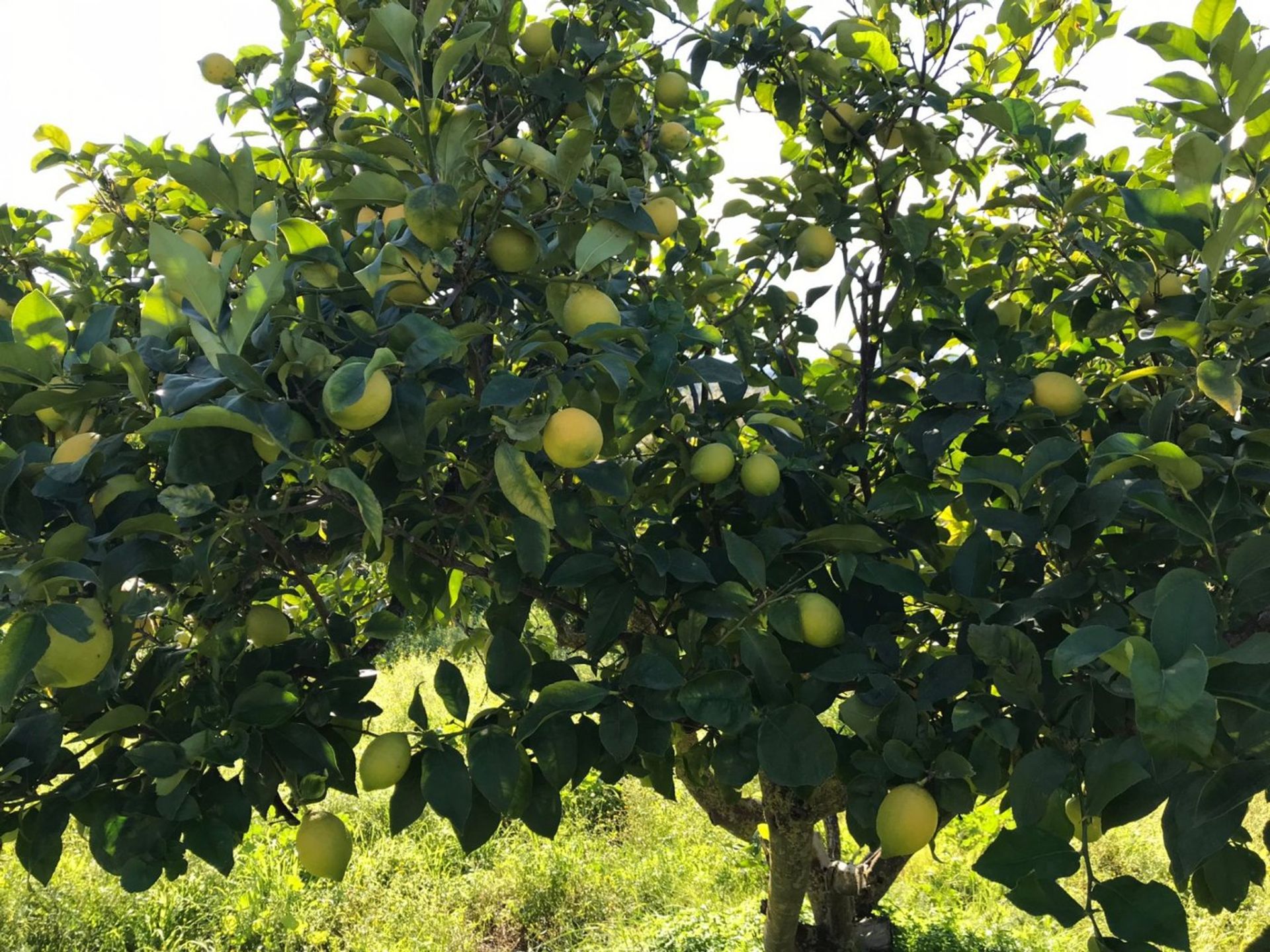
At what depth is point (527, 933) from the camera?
3113 mm

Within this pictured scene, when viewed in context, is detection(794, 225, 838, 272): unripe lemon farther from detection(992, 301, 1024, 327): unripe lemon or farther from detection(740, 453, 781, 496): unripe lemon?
detection(740, 453, 781, 496): unripe lemon

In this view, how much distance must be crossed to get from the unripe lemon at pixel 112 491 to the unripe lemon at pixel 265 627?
0.35 meters

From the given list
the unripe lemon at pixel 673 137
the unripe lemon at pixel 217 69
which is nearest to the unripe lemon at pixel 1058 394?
the unripe lemon at pixel 673 137

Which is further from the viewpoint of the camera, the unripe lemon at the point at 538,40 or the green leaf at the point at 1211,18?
the unripe lemon at the point at 538,40

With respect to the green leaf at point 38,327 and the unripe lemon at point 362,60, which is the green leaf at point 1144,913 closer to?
the green leaf at point 38,327

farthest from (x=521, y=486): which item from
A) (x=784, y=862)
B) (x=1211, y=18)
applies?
(x=784, y=862)

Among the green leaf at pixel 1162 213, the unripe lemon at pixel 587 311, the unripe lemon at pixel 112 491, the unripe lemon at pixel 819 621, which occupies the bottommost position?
the unripe lemon at pixel 819 621

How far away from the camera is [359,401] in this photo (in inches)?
29.6

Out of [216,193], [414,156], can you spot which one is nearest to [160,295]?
[216,193]

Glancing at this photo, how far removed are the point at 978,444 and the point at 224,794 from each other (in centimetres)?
96

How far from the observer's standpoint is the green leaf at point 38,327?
0.91 metres

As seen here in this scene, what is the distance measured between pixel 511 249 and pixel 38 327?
0.46m

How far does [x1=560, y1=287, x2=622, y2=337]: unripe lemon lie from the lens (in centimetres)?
95

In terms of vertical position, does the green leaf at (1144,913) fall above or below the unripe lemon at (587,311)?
below
